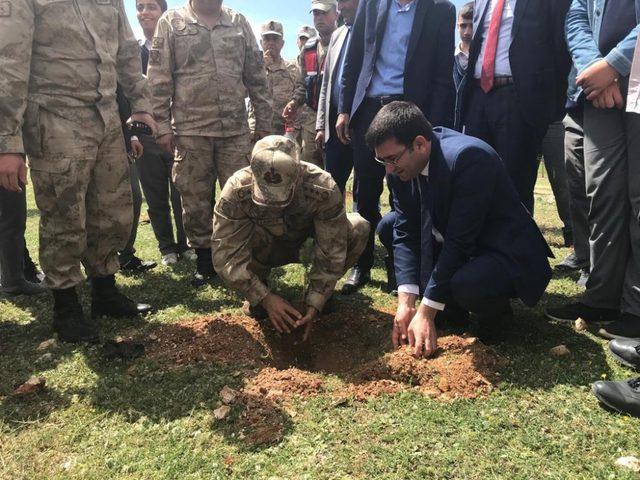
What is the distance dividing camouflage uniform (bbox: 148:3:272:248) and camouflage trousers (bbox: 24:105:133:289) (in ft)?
2.84

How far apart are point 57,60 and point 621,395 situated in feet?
11.4

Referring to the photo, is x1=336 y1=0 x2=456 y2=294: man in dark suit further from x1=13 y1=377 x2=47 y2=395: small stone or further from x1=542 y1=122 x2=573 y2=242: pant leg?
x1=13 y1=377 x2=47 y2=395: small stone

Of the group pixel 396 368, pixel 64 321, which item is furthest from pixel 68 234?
pixel 396 368

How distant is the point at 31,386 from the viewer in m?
2.54

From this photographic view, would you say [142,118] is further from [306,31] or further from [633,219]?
[306,31]

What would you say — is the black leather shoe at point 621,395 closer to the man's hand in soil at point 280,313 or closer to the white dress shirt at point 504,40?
the man's hand in soil at point 280,313

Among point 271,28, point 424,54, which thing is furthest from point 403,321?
point 271,28

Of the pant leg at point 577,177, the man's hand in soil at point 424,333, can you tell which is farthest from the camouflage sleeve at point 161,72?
the pant leg at point 577,177

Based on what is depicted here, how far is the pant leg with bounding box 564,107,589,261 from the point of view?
3545mm

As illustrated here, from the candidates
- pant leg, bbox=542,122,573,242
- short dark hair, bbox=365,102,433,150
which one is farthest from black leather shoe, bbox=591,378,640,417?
pant leg, bbox=542,122,573,242

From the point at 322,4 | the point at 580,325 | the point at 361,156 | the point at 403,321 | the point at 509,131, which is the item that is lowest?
the point at 580,325

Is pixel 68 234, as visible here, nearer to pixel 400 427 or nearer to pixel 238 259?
pixel 238 259

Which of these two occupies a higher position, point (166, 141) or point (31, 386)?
point (166, 141)

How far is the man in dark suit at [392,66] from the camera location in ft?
12.1
